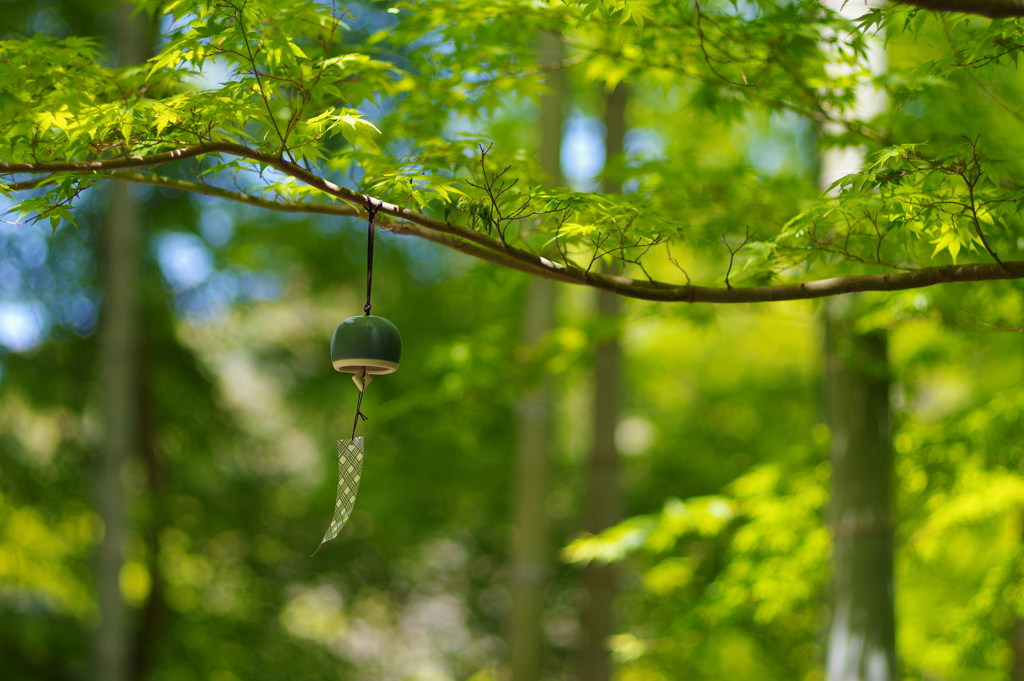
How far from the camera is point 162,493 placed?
6.02 metres

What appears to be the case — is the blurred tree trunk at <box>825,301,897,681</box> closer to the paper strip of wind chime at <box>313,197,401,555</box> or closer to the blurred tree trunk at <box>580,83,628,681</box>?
the blurred tree trunk at <box>580,83,628,681</box>

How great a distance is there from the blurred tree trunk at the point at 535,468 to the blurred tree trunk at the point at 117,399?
231 centimetres

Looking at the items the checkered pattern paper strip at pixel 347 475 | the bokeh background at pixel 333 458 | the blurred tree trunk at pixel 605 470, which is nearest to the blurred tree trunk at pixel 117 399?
the bokeh background at pixel 333 458

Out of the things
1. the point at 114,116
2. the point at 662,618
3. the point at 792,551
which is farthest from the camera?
the point at 662,618

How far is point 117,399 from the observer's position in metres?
4.95

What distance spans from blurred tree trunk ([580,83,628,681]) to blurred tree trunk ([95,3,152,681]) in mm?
2612

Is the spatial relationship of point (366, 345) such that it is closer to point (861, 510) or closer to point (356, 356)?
point (356, 356)

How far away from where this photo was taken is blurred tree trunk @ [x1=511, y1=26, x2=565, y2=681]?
13.4 feet

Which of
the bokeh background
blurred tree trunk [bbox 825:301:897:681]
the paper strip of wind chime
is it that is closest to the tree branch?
the paper strip of wind chime

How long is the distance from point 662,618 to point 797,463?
86.0 inches

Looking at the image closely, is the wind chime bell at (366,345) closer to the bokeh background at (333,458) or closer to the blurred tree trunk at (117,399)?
the bokeh background at (333,458)

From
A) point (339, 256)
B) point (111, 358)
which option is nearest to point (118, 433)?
point (111, 358)

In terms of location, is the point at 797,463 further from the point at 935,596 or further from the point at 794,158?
the point at 794,158

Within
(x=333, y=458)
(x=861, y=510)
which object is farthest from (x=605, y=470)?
(x=333, y=458)
